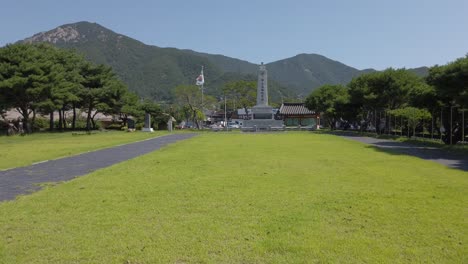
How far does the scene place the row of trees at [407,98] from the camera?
20375 mm

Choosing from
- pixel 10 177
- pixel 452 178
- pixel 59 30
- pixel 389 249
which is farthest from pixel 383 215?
pixel 59 30

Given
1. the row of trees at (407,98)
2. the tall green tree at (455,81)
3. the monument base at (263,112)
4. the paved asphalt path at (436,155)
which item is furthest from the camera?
the monument base at (263,112)

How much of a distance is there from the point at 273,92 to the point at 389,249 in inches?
4697

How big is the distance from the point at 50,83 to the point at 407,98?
29291 mm

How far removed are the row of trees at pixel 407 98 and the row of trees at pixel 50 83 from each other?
2556cm

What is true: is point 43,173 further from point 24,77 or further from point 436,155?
point 24,77

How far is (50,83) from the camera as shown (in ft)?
119

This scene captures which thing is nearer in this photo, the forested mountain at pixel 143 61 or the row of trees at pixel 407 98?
the row of trees at pixel 407 98

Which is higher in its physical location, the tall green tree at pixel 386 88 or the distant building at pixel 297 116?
the tall green tree at pixel 386 88

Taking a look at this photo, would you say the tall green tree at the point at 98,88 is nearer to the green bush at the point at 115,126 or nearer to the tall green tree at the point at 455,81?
the green bush at the point at 115,126

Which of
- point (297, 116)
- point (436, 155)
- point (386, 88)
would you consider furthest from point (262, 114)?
point (436, 155)

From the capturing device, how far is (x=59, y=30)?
14225 centimetres

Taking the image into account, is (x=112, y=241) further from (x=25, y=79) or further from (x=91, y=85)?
(x=91, y=85)

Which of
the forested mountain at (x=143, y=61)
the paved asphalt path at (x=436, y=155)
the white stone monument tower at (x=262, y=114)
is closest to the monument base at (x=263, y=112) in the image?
the white stone monument tower at (x=262, y=114)
